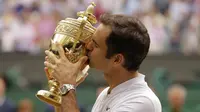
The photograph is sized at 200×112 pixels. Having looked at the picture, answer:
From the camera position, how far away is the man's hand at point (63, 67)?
333 cm

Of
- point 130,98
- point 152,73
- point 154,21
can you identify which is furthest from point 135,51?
point 154,21

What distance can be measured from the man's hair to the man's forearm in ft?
0.93

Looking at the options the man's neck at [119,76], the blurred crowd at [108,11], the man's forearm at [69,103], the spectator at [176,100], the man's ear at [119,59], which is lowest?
the spectator at [176,100]

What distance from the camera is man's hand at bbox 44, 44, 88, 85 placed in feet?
10.9

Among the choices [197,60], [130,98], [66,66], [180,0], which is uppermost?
[66,66]

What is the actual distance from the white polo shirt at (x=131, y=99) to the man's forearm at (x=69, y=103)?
0.60 feet

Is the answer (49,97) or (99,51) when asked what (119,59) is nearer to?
(99,51)

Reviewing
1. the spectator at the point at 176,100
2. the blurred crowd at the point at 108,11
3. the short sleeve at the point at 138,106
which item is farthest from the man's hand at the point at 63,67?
the blurred crowd at the point at 108,11

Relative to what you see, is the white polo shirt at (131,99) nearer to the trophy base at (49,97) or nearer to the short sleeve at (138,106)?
the short sleeve at (138,106)

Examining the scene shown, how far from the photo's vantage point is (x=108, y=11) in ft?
39.7

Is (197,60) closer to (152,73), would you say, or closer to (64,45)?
(152,73)

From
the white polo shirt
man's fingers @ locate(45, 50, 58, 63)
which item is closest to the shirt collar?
the white polo shirt

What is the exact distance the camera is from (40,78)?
1105 centimetres

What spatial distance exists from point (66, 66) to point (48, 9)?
9.15 meters
